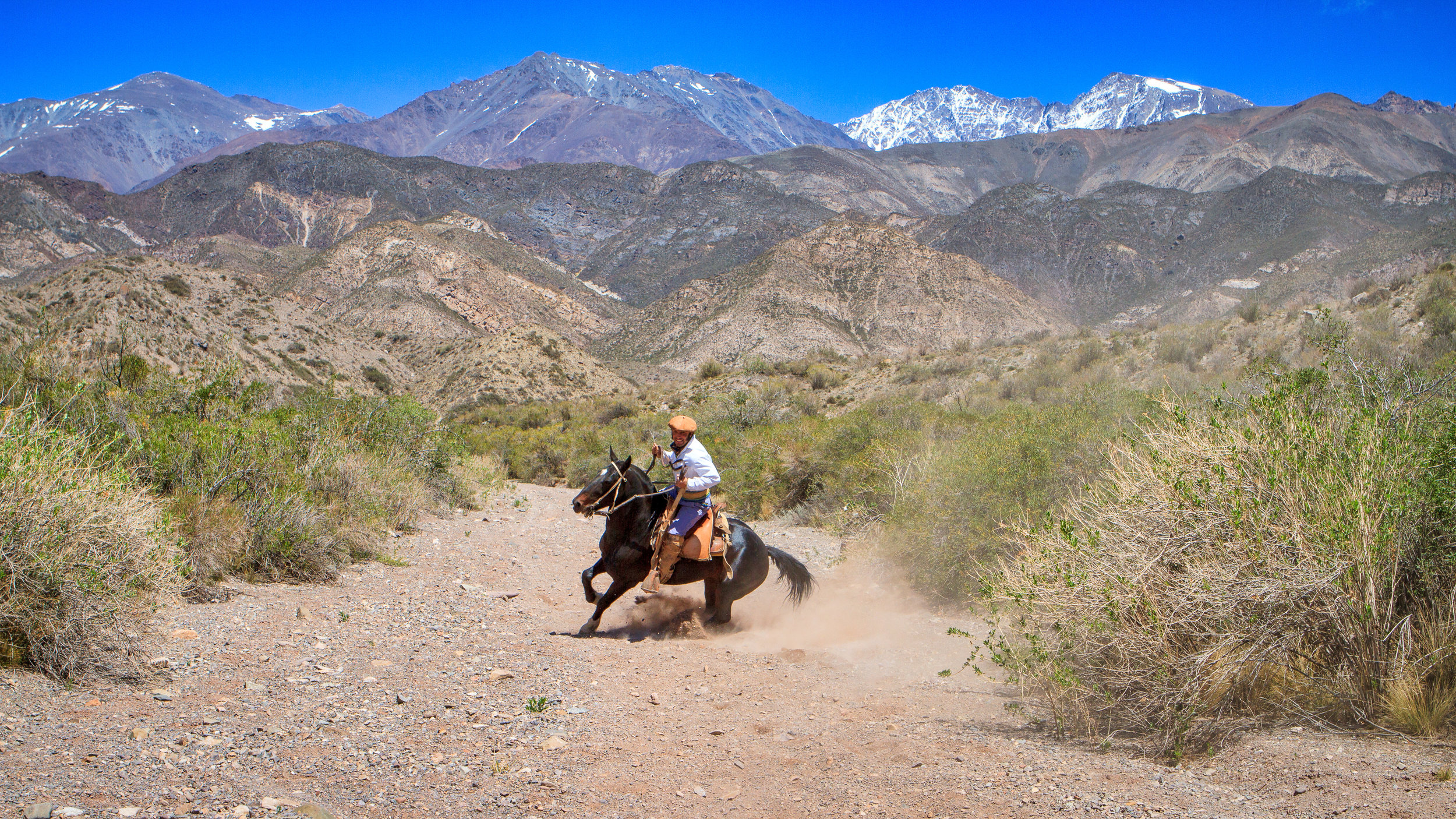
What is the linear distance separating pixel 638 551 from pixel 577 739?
8.46ft

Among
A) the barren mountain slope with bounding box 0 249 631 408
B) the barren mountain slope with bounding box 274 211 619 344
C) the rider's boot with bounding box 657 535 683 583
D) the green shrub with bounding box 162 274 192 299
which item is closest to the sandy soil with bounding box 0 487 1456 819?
the rider's boot with bounding box 657 535 683 583

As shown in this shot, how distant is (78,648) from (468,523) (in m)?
7.66

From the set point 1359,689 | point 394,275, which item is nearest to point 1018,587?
point 1359,689

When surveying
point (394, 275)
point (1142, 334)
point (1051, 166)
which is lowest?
point (1142, 334)

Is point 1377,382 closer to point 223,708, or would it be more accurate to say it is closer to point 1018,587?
point 1018,587

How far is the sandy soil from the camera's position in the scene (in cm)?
366

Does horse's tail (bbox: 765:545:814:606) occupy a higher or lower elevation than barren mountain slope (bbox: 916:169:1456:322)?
lower

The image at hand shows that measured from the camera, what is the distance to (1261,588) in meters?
4.37

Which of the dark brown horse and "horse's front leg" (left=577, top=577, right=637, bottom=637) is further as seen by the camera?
"horse's front leg" (left=577, top=577, right=637, bottom=637)

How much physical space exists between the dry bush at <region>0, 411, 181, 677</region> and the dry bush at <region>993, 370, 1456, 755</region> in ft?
18.5

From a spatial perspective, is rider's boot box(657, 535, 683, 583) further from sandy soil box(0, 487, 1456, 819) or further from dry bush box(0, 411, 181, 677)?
dry bush box(0, 411, 181, 677)

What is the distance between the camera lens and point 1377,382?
231 inches

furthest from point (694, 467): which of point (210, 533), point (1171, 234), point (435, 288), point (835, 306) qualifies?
point (1171, 234)

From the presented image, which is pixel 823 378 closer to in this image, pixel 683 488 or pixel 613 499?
pixel 683 488
